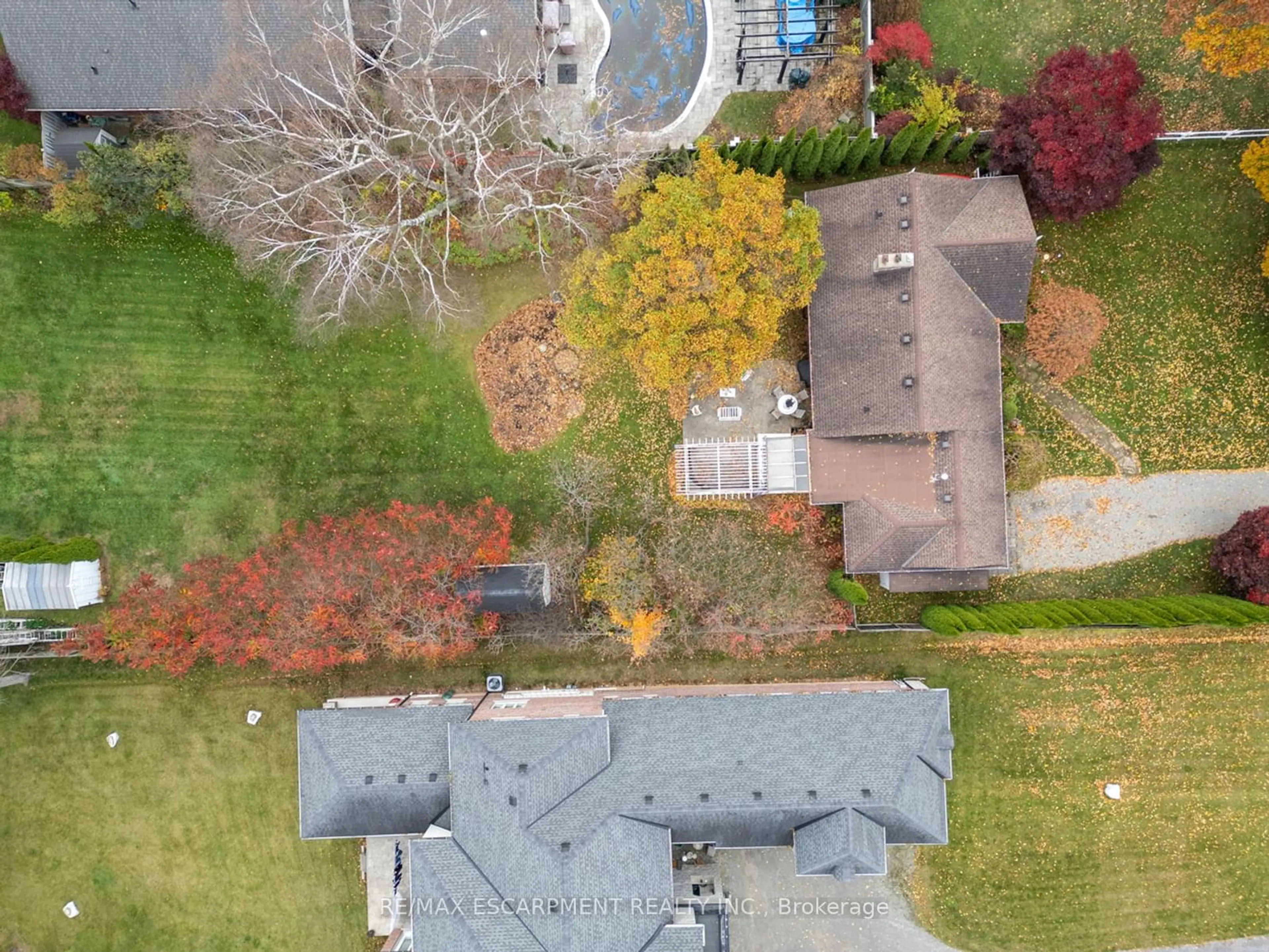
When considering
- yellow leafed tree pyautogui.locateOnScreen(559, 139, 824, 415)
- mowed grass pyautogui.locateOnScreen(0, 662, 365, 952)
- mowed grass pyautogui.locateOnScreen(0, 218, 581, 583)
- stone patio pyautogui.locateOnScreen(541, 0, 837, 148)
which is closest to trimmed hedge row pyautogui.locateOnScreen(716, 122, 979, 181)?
yellow leafed tree pyautogui.locateOnScreen(559, 139, 824, 415)

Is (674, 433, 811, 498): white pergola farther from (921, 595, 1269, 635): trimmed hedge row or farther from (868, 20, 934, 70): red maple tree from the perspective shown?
(868, 20, 934, 70): red maple tree

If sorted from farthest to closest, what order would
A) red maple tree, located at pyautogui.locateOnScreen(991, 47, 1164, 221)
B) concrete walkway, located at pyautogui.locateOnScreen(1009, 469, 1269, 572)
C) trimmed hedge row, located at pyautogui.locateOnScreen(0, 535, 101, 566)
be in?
concrete walkway, located at pyautogui.locateOnScreen(1009, 469, 1269, 572)
trimmed hedge row, located at pyautogui.locateOnScreen(0, 535, 101, 566)
red maple tree, located at pyautogui.locateOnScreen(991, 47, 1164, 221)

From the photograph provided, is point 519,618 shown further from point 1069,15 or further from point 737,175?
point 1069,15

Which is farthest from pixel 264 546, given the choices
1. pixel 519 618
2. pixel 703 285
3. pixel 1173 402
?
pixel 1173 402

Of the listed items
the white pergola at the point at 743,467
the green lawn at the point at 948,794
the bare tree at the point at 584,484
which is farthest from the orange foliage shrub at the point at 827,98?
the green lawn at the point at 948,794

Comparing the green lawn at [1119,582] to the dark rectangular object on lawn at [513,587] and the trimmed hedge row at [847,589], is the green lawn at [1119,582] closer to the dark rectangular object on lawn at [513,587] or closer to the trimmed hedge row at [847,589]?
the trimmed hedge row at [847,589]
